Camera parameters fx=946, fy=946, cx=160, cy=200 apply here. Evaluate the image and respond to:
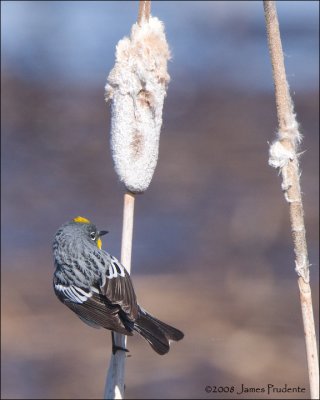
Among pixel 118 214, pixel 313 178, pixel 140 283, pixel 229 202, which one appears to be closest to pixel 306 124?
pixel 313 178

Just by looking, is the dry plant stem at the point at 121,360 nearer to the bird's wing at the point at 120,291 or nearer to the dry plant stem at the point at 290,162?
the bird's wing at the point at 120,291

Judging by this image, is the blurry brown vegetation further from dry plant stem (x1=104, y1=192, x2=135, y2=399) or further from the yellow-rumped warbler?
dry plant stem (x1=104, y1=192, x2=135, y2=399)

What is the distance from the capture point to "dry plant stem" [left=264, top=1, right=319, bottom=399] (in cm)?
245

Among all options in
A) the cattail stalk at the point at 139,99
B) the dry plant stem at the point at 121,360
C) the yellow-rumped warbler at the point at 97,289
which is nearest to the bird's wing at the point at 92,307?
the yellow-rumped warbler at the point at 97,289

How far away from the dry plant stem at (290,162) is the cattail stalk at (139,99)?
0.36 meters

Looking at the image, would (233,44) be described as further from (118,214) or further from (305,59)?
Result: (118,214)

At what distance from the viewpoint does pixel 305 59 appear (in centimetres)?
1356

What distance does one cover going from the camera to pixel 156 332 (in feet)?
10.6

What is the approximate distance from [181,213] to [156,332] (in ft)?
20.2

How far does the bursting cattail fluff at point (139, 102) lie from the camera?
2.67 metres

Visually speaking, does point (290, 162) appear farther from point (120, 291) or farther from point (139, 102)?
point (120, 291)

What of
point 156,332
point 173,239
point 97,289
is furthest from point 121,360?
point 173,239

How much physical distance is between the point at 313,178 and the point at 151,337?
7.10 meters

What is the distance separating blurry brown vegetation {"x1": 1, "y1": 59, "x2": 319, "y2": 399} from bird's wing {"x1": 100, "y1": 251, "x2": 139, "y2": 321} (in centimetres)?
266
